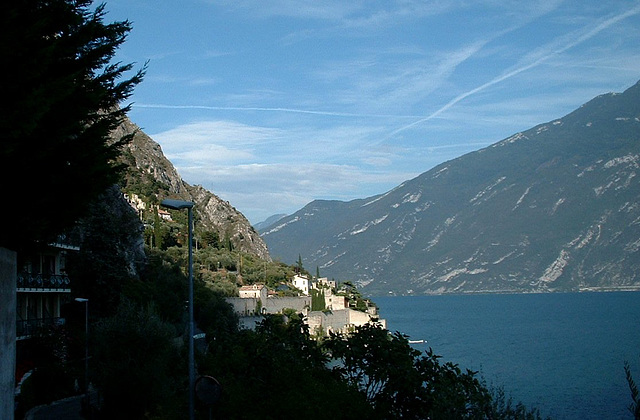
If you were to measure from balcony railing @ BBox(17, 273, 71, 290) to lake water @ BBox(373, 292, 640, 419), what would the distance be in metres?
21.8

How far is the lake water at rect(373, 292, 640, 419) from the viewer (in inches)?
2095

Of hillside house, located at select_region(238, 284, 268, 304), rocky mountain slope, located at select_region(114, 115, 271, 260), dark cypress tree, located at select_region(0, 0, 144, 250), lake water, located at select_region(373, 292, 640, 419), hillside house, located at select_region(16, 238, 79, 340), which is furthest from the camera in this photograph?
rocky mountain slope, located at select_region(114, 115, 271, 260)

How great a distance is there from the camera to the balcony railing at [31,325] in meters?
35.1

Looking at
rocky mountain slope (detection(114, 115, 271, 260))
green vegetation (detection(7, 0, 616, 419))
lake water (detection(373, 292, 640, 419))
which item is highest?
rocky mountain slope (detection(114, 115, 271, 260))

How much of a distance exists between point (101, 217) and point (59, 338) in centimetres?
1670

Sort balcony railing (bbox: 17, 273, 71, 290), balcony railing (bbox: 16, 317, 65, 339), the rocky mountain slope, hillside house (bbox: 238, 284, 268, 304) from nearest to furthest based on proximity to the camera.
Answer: balcony railing (bbox: 16, 317, 65, 339), balcony railing (bbox: 17, 273, 71, 290), hillside house (bbox: 238, 284, 268, 304), the rocky mountain slope

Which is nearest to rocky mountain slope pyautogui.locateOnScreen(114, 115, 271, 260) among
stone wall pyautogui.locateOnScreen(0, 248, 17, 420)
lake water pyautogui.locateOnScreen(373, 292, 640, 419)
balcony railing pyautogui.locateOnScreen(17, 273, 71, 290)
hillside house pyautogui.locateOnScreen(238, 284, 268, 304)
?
hillside house pyautogui.locateOnScreen(238, 284, 268, 304)

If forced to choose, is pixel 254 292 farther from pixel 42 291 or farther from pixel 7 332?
pixel 7 332

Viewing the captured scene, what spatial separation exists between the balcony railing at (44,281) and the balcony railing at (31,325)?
166 cm

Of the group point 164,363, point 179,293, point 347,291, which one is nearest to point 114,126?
point 164,363

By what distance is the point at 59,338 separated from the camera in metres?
36.1

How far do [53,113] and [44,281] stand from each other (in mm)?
27307

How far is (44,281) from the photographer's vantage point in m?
39.6

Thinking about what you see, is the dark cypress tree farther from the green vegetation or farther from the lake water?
the lake water
